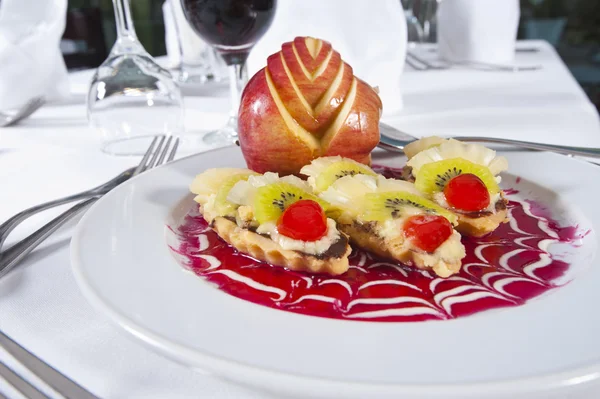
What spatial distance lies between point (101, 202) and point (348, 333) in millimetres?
429

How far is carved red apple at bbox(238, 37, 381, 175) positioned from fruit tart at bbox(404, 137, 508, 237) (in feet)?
0.37

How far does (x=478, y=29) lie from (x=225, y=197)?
1645 mm

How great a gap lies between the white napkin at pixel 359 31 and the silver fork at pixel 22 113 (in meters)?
0.66

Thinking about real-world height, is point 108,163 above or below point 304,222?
below

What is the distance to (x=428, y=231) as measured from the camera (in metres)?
0.62

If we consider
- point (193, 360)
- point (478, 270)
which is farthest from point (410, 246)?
point (193, 360)

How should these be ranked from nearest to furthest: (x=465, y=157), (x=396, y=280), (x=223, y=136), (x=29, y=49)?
(x=396, y=280)
(x=465, y=157)
(x=223, y=136)
(x=29, y=49)

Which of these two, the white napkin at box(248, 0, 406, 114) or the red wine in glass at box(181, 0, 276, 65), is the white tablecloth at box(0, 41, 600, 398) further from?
the red wine in glass at box(181, 0, 276, 65)

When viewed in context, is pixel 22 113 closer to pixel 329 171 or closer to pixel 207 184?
pixel 207 184

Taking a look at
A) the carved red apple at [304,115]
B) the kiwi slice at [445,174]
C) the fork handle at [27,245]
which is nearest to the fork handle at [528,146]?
the carved red apple at [304,115]

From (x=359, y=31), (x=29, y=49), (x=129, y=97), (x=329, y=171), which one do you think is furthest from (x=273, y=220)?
(x=29, y=49)

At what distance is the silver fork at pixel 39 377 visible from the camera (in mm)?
423

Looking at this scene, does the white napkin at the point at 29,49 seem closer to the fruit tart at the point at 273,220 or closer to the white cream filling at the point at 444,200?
the fruit tart at the point at 273,220

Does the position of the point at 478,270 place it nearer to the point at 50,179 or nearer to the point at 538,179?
the point at 538,179
